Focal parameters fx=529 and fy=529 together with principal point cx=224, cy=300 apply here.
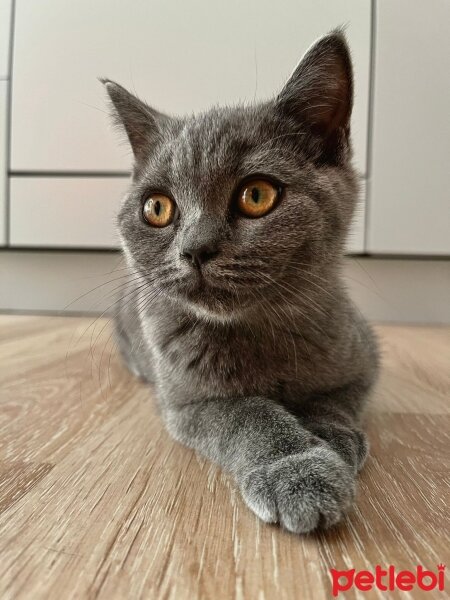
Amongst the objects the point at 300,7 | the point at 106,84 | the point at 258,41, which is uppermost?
the point at 300,7

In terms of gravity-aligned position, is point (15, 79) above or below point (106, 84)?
above

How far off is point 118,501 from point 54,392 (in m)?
0.55

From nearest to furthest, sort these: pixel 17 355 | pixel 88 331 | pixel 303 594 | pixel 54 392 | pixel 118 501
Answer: pixel 303 594 → pixel 118 501 → pixel 54 392 → pixel 17 355 → pixel 88 331

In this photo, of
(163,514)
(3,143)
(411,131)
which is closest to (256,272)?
(163,514)

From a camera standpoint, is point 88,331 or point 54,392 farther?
point 88,331

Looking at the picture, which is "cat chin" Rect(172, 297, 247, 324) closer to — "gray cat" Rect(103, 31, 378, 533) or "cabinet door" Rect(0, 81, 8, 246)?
"gray cat" Rect(103, 31, 378, 533)

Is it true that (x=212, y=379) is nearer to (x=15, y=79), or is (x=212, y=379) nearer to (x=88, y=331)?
(x=88, y=331)

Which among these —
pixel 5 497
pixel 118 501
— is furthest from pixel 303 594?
pixel 5 497

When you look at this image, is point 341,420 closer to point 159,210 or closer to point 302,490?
point 302,490

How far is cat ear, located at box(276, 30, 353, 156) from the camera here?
0.82 meters

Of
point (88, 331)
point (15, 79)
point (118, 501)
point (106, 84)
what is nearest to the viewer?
point (118, 501)

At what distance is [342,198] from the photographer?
2.80 feet

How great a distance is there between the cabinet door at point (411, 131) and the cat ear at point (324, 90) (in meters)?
1.28

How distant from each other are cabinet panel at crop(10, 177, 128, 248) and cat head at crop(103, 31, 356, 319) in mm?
1325
